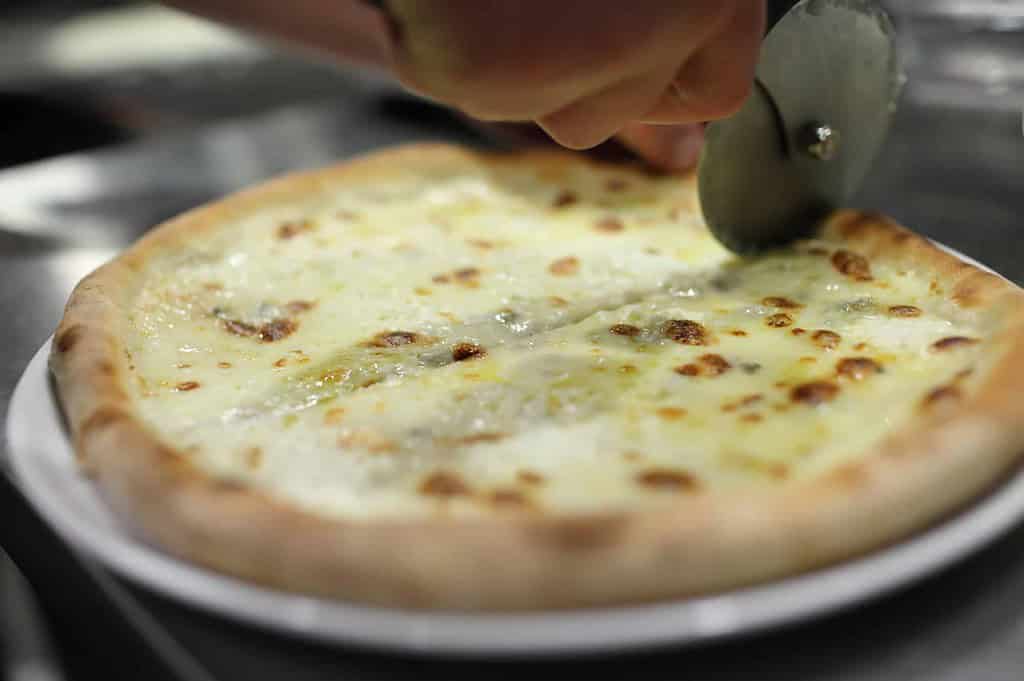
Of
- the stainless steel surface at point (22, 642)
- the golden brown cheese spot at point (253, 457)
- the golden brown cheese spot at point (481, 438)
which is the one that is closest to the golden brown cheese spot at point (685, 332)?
the golden brown cheese spot at point (481, 438)

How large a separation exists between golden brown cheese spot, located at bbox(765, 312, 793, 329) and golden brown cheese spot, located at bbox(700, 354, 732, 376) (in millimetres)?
144

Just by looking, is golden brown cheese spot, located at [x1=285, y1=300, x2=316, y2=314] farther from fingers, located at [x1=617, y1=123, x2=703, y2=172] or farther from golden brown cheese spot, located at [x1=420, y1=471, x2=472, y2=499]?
fingers, located at [x1=617, y1=123, x2=703, y2=172]

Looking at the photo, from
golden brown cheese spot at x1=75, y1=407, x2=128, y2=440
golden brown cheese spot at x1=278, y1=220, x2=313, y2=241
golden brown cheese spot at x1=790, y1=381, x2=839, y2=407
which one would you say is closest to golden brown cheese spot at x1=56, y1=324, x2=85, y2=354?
golden brown cheese spot at x1=75, y1=407, x2=128, y2=440

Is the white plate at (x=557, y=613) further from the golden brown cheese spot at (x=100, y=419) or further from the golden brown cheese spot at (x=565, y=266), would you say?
the golden brown cheese spot at (x=565, y=266)

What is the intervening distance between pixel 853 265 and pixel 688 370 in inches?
19.5

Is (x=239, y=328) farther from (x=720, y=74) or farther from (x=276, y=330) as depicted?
(x=720, y=74)

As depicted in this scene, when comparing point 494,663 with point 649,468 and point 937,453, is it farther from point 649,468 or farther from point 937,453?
point 937,453

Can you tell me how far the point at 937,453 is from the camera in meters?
1.14

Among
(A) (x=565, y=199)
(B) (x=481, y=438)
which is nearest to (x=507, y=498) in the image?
(B) (x=481, y=438)

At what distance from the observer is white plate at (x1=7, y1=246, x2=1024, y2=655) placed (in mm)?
962

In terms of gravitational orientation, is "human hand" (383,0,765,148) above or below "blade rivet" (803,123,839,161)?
above

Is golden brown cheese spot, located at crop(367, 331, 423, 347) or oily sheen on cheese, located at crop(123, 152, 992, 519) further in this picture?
golden brown cheese spot, located at crop(367, 331, 423, 347)

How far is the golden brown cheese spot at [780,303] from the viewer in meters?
1.65

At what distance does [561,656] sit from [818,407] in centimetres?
50
